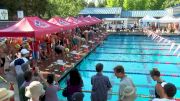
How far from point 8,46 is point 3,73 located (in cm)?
241

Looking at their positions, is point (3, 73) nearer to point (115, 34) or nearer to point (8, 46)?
point (8, 46)

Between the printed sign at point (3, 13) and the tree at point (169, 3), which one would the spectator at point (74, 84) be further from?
the tree at point (169, 3)

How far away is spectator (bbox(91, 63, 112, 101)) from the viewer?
17.8 ft

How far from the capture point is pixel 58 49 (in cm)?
1341

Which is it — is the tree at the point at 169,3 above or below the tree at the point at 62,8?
above

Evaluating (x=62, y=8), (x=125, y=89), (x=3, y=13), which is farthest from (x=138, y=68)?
(x=62, y=8)

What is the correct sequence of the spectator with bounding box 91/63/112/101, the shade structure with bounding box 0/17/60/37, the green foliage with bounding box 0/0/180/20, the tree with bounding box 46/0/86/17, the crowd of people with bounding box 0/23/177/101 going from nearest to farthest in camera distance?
the crowd of people with bounding box 0/23/177/101 → the spectator with bounding box 91/63/112/101 → the shade structure with bounding box 0/17/60/37 → the green foliage with bounding box 0/0/180/20 → the tree with bounding box 46/0/86/17

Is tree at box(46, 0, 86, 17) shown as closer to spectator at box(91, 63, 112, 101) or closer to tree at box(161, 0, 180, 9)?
tree at box(161, 0, 180, 9)

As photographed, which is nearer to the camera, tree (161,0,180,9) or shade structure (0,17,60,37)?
shade structure (0,17,60,37)

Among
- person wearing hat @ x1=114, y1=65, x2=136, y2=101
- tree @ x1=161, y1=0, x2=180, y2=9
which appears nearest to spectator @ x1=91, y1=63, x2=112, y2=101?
person wearing hat @ x1=114, y1=65, x2=136, y2=101

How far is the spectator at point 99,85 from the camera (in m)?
5.43

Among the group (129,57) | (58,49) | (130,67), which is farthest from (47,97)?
(129,57)

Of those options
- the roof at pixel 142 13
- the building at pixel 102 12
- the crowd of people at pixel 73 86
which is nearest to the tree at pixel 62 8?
the building at pixel 102 12

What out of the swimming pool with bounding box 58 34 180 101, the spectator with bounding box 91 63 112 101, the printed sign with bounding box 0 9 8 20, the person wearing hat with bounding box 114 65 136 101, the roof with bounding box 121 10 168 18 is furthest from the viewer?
the roof with bounding box 121 10 168 18
